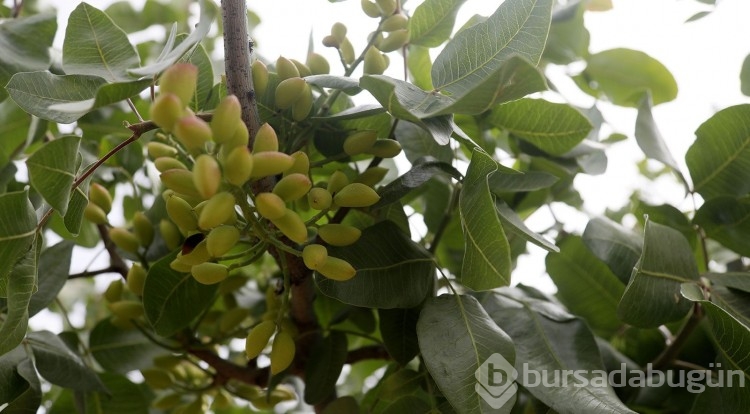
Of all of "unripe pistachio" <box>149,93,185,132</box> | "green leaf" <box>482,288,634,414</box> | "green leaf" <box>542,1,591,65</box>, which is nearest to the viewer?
"unripe pistachio" <box>149,93,185,132</box>

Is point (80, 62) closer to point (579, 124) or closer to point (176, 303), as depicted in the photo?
point (176, 303)

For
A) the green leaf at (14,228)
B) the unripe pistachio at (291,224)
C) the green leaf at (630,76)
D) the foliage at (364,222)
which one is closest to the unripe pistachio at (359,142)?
the foliage at (364,222)

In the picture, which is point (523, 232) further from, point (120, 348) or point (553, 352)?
point (120, 348)

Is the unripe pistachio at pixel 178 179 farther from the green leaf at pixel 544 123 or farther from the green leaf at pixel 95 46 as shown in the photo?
the green leaf at pixel 544 123

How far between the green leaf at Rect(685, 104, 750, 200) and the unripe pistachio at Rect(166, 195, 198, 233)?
41 cm

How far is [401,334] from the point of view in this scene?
1.80 ft

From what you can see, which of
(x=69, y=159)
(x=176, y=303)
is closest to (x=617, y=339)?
(x=176, y=303)

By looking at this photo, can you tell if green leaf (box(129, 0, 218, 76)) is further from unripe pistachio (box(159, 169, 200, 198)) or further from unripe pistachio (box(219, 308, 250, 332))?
unripe pistachio (box(219, 308, 250, 332))

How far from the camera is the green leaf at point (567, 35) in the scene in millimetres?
677

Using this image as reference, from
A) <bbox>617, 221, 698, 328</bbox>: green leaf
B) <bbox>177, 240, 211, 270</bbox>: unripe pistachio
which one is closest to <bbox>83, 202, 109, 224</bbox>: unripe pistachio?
<bbox>177, 240, 211, 270</bbox>: unripe pistachio

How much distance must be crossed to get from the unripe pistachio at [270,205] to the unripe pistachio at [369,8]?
21 centimetres

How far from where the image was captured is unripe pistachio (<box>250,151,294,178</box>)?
0.39m

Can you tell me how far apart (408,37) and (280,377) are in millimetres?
300

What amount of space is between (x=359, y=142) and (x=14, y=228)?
231 millimetres
